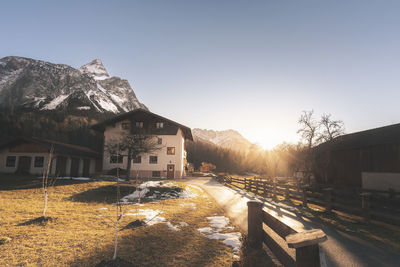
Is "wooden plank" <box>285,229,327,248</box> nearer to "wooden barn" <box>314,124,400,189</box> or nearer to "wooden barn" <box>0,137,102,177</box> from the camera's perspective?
"wooden barn" <box>314,124,400,189</box>

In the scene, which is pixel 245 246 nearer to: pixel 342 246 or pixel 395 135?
pixel 342 246

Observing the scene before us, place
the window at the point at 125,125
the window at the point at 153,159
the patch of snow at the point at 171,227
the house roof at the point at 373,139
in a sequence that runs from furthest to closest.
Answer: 1. the window at the point at 153,159
2. the window at the point at 125,125
3. the house roof at the point at 373,139
4. the patch of snow at the point at 171,227

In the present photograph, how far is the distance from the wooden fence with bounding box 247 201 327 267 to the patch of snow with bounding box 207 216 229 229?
286 centimetres

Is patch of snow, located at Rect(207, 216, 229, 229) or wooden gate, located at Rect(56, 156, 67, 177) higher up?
wooden gate, located at Rect(56, 156, 67, 177)

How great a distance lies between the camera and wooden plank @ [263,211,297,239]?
368cm

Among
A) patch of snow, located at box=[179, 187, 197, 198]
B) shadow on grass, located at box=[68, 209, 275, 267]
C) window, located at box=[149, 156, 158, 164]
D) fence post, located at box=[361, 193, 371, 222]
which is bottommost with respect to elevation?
patch of snow, located at box=[179, 187, 197, 198]

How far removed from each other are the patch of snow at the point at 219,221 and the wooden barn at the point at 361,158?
18.3 meters

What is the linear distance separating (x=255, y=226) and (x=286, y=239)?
278cm

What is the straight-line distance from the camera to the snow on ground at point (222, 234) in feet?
20.0

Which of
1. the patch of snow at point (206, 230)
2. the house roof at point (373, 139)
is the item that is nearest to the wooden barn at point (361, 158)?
the house roof at point (373, 139)

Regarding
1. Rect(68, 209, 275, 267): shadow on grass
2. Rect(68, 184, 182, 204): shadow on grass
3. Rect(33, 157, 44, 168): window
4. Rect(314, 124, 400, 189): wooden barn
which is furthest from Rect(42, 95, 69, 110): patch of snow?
Rect(68, 209, 275, 267): shadow on grass

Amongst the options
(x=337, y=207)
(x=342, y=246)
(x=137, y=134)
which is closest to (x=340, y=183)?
(x=337, y=207)

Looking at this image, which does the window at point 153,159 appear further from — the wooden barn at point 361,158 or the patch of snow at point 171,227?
the patch of snow at point 171,227

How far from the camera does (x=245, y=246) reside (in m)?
5.61
